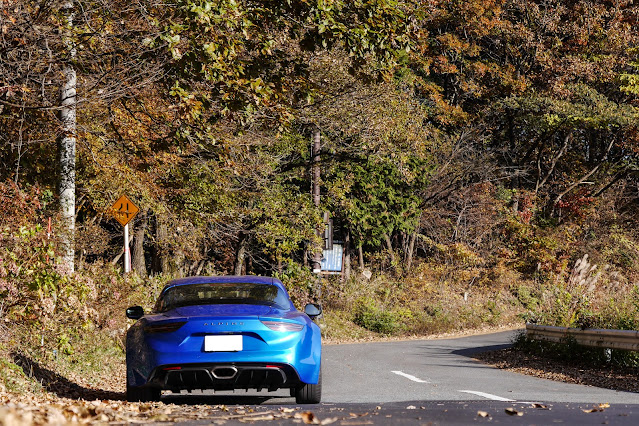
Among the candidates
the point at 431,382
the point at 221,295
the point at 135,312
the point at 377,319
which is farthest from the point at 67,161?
the point at 377,319

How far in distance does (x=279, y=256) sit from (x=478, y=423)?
79.9 ft

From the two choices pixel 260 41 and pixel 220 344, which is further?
pixel 260 41

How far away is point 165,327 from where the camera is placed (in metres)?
8.61

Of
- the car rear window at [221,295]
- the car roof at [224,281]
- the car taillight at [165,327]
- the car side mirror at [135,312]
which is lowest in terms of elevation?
the car taillight at [165,327]

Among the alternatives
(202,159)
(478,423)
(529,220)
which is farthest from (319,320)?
(478,423)

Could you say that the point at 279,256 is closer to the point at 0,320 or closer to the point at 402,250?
the point at 402,250

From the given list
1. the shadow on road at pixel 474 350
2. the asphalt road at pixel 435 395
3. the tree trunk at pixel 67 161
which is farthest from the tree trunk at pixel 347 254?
the tree trunk at pixel 67 161

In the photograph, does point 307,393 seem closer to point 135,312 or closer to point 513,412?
point 135,312

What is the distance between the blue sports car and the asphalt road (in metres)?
0.38

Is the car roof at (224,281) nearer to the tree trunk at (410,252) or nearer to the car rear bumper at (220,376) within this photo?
the car rear bumper at (220,376)

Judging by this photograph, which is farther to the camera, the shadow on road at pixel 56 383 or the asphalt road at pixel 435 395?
the shadow on road at pixel 56 383

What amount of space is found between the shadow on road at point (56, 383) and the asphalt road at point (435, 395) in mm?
1023

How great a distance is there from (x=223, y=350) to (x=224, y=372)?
0.67 ft

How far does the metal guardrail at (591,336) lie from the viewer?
14007 millimetres
